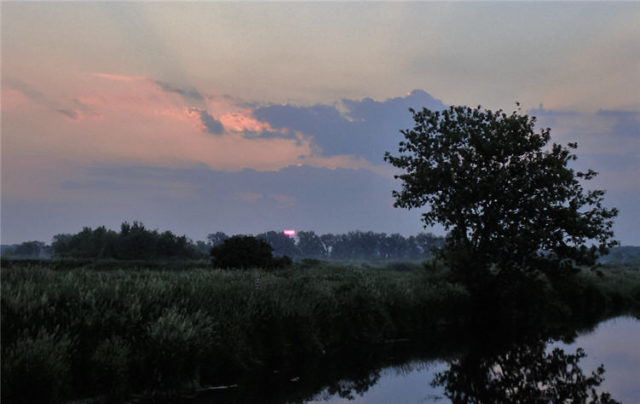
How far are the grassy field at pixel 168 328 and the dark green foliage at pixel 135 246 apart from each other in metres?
55.7

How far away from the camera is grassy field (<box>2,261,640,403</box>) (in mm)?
10983

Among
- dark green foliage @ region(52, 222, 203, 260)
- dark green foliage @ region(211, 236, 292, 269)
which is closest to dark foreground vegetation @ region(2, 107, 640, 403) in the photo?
dark green foliage @ region(211, 236, 292, 269)

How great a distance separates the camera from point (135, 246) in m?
75.7

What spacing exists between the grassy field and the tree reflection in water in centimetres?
490

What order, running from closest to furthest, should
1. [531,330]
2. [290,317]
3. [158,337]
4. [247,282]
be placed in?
1. [158,337]
2. [290,317]
3. [247,282]
4. [531,330]

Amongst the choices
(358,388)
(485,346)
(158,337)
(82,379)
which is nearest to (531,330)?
(485,346)

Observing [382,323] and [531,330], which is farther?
[531,330]

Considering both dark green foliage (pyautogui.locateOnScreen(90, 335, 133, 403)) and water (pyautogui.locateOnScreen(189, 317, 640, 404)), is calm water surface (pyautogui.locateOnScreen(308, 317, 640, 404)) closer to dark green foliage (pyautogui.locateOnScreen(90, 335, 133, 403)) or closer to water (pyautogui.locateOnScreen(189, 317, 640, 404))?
water (pyautogui.locateOnScreen(189, 317, 640, 404))

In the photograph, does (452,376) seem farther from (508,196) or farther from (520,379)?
(508,196)

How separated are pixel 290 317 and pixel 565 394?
8809mm

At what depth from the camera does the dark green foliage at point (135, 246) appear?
7562cm

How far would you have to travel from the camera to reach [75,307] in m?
13.0

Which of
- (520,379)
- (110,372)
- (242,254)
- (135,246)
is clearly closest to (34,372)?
(110,372)

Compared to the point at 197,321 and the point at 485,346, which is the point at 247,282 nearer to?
the point at 197,321
